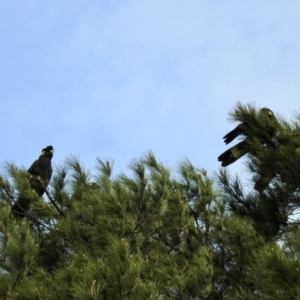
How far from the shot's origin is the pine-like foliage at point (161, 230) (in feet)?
15.4

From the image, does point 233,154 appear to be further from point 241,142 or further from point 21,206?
point 21,206

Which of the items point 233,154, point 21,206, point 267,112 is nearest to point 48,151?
point 21,206

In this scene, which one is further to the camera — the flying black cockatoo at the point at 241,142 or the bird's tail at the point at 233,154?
the bird's tail at the point at 233,154

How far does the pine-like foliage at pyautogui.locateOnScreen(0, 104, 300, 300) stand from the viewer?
468 cm

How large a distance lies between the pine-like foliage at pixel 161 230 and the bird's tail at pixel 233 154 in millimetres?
78

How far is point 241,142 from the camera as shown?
6.39 metres

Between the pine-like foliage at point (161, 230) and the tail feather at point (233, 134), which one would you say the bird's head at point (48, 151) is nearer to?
the pine-like foliage at point (161, 230)

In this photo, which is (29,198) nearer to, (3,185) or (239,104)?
(3,185)

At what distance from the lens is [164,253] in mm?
5773

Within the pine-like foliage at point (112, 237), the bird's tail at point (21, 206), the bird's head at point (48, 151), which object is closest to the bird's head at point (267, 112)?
the pine-like foliage at point (112, 237)

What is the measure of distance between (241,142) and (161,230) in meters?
0.96

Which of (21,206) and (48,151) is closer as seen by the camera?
(21,206)

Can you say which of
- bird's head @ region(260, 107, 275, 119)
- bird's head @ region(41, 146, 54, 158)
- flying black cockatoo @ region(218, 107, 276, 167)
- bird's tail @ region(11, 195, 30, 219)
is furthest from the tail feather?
bird's head @ region(41, 146, 54, 158)

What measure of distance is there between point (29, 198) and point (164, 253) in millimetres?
1067
